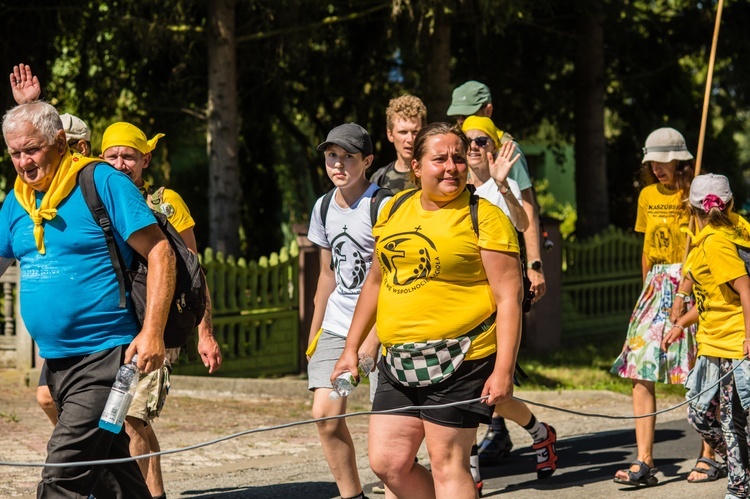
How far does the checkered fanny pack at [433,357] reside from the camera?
185 inches

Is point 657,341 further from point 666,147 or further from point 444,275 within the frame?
point 444,275

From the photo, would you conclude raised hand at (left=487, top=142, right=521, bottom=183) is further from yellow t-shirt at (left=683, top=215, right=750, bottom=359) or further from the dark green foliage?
the dark green foliage

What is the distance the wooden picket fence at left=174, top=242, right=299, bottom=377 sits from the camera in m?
11.0

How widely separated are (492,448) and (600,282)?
25.3ft

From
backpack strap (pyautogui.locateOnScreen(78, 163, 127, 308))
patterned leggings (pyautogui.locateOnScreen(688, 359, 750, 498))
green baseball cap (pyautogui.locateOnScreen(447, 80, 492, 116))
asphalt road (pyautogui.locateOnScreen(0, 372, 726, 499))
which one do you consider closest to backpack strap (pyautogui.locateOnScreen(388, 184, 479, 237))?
backpack strap (pyautogui.locateOnScreen(78, 163, 127, 308))

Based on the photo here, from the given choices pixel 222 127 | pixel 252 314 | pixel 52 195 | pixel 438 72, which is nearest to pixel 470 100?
pixel 52 195

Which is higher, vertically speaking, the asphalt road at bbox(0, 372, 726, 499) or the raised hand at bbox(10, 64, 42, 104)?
the raised hand at bbox(10, 64, 42, 104)

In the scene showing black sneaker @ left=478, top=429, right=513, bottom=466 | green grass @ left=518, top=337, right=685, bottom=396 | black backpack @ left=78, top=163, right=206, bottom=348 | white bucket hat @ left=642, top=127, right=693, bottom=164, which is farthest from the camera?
green grass @ left=518, top=337, right=685, bottom=396

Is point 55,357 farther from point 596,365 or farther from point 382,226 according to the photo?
point 596,365

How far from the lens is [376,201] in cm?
588

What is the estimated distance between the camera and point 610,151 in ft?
63.3

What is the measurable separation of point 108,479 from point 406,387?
126 centimetres

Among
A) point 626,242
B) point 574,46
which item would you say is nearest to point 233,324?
point 626,242

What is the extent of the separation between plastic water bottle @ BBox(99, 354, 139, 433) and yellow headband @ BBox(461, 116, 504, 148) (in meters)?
2.78
